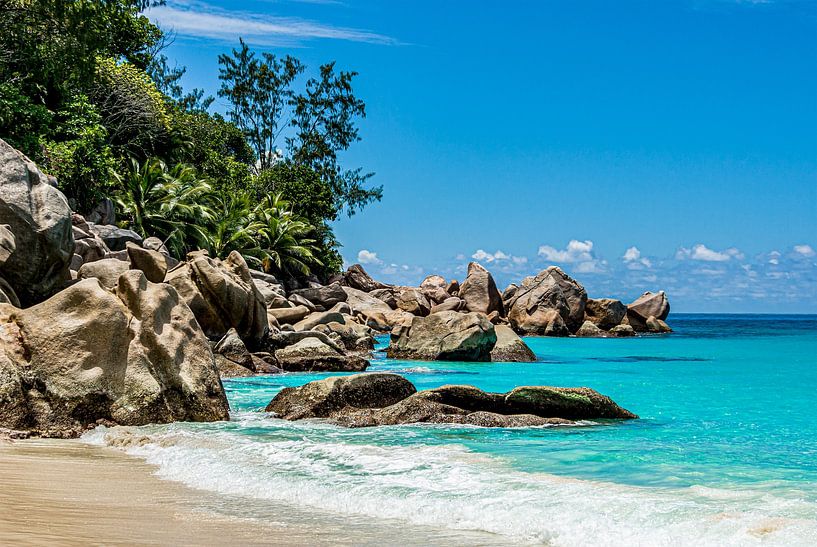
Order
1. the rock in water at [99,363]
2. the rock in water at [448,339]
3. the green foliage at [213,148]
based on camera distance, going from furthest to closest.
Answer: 1. the green foliage at [213,148]
2. the rock in water at [448,339]
3. the rock in water at [99,363]

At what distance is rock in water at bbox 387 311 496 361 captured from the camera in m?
24.5

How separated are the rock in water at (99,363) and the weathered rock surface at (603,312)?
4642 cm

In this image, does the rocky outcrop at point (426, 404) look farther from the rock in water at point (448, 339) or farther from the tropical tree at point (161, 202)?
the tropical tree at point (161, 202)

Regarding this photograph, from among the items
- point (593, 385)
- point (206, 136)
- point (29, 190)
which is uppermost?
point (206, 136)

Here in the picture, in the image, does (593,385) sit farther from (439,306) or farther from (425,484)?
(439,306)

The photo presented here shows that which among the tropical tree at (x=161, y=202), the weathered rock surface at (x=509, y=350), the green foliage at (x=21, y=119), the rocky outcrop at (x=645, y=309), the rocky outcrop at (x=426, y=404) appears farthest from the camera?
the rocky outcrop at (x=645, y=309)

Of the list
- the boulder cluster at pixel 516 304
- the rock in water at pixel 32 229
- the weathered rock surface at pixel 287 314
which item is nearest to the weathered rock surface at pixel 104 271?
the rock in water at pixel 32 229

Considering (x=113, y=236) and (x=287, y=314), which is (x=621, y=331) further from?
(x=113, y=236)

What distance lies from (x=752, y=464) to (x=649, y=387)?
35.3ft

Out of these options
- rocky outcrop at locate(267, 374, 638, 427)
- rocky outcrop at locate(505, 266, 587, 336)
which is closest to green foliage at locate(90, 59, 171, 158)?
rocky outcrop at locate(267, 374, 638, 427)

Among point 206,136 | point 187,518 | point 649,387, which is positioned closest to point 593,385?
point 649,387

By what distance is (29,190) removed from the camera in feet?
43.4

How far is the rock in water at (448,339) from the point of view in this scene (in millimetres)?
24469

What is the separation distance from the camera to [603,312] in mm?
54688
